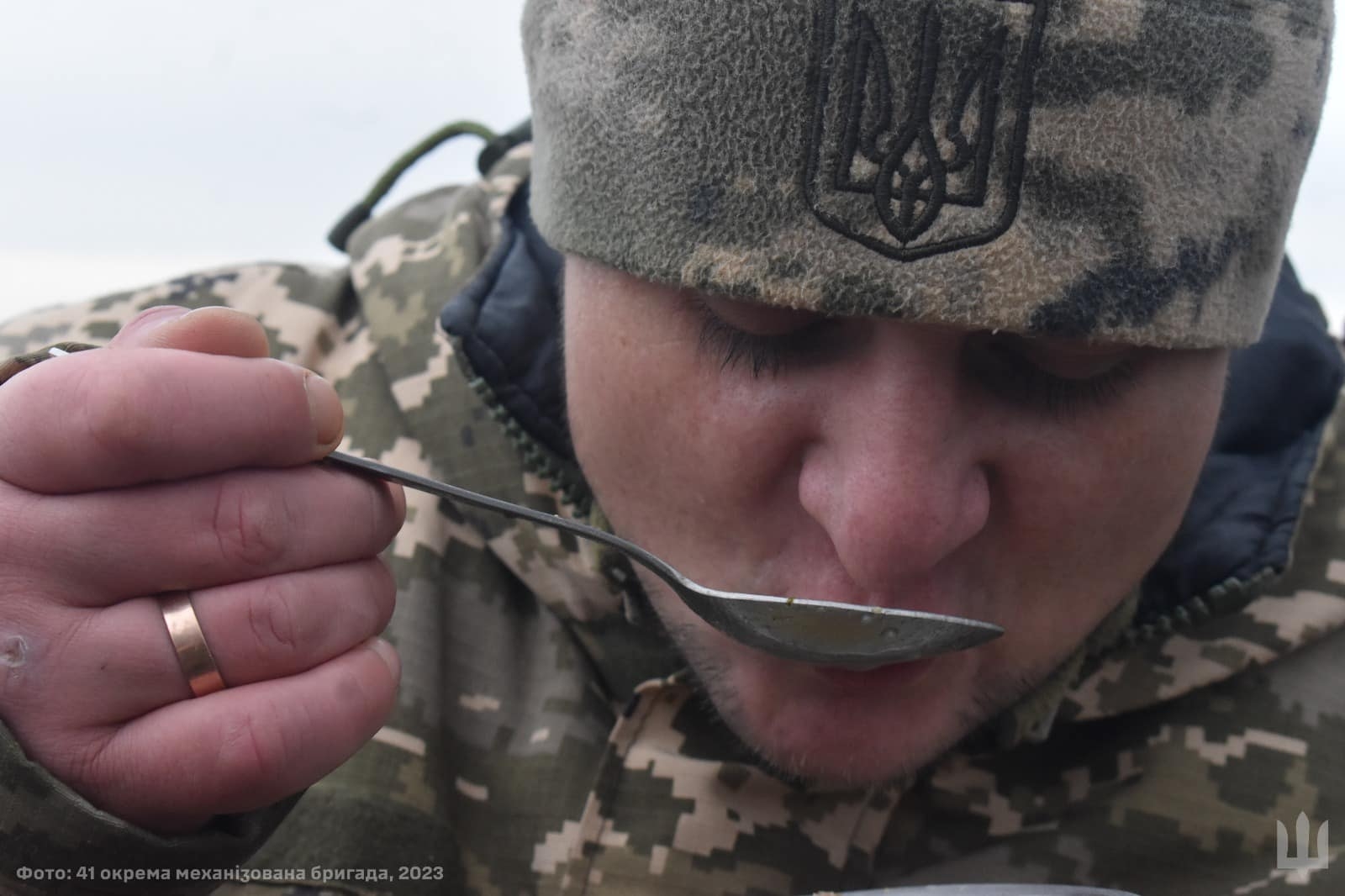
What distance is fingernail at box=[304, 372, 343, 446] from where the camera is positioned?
0.55 meters

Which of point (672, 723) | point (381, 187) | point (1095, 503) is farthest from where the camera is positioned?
point (381, 187)

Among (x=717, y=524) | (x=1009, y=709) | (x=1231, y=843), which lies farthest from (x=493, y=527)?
(x=1231, y=843)

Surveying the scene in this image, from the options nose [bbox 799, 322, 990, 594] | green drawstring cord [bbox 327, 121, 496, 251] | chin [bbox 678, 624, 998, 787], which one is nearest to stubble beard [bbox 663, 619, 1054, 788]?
chin [bbox 678, 624, 998, 787]

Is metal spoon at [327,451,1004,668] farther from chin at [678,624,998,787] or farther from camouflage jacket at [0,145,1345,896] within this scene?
camouflage jacket at [0,145,1345,896]

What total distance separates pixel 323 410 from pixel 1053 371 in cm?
34

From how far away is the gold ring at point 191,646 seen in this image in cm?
52

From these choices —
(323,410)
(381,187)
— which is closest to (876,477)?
(323,410)

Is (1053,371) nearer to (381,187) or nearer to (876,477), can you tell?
(876,477)

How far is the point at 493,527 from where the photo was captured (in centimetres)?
82

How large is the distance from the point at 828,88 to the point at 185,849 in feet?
1.42

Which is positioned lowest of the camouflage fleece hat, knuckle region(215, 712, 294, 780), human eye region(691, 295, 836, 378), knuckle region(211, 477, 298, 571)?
knuckle region(215, 712, 294, 780)

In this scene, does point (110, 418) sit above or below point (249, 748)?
above

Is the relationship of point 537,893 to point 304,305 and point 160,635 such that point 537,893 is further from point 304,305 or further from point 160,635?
point 304,305

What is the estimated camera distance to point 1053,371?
23.1 inches
